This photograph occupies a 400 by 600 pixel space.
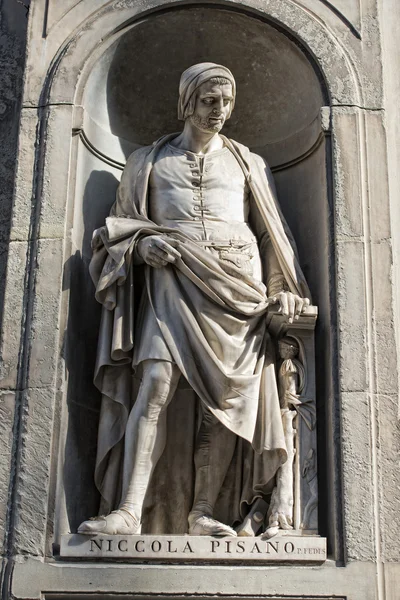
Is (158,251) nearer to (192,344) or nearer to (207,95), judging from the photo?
(192,344)

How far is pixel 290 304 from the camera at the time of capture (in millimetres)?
8219

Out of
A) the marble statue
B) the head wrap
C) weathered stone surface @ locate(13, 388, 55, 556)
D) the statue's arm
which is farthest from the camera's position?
the head wrap

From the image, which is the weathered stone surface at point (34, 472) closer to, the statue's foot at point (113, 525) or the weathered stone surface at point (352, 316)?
the statue's foot at point (113, 525)

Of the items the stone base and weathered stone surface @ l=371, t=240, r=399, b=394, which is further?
weathered stone surface @ l=371, t=240, r=399, b=394

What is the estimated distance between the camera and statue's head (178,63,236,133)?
885 cm

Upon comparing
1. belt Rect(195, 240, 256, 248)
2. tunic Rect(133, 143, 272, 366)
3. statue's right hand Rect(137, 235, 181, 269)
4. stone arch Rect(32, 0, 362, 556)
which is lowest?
statue's right hand Rect(137, 235, 181, 269)

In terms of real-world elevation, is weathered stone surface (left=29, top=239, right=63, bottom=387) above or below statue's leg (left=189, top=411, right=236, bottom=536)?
above

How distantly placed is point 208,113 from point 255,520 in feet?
10.2

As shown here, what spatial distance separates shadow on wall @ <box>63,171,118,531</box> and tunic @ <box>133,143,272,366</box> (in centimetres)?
50

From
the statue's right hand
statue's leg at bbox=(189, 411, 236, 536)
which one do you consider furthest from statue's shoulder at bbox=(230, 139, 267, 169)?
statue's leg at bbox=(189, 411, 236, 536)

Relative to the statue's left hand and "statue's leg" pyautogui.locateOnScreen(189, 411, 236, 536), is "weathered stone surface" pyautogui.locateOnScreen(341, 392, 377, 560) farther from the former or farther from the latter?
"statue's leg" pyautogui.locateOnScreen(189, 411, 236, 536)

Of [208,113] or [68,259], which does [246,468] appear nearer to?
[68,259]

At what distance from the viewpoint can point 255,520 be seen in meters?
8.01

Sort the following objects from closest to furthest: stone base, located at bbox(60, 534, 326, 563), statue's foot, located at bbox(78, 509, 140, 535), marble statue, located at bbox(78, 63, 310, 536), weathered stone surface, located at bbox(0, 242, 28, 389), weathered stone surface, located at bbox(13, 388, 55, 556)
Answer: stone base, located at bbox(60, 534, 326, 563) → statue's foot, located at bbox(78, 509, 140, 535) → weathered stone surface, located at bbox(13, 388, 55, 556) → marble statue, located at bbox(78, 63, 310, 536) → weathered stone surface, located at bbox(0, 242, 28, 389)
